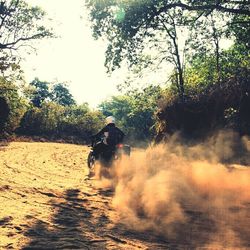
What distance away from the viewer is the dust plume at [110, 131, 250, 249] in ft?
18.0

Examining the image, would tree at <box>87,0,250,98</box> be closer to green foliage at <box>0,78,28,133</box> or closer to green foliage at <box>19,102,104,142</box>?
green foliage at <box>0,78,28,133</box>

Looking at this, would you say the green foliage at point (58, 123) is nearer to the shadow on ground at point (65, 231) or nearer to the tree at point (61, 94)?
the shadow on ground at point (65, 231)

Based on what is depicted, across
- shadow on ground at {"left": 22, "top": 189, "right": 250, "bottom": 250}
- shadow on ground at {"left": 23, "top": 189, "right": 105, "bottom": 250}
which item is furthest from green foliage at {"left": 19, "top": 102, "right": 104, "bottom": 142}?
shadow on ground at {"left": 22, "top": 189, "right": 250, "bottom": 250}

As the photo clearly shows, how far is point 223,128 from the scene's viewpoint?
15.7m

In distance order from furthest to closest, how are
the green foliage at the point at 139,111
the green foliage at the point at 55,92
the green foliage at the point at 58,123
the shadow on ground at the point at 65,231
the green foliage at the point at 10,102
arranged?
the green foliage at the point at 55,92, the green foliage at the point at 58,123, the green foliage at the point at 139,111, the green foliage at the point at 10,102, the shadow on ground at the point at 65,231

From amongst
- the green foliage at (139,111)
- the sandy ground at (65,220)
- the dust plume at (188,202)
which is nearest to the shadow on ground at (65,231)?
the sandy ground at (65,220)

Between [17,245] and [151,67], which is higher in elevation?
[151,67]

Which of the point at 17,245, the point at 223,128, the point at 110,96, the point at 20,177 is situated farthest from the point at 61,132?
the point at 110,96

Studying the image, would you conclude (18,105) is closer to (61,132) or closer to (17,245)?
(61,132)

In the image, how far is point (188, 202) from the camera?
748 centimetres

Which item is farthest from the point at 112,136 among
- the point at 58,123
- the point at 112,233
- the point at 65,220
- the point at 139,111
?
the point at 139,111

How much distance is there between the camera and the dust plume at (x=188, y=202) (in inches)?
217

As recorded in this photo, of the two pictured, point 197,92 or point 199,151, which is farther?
point 197,92

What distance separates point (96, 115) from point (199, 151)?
2718cm
